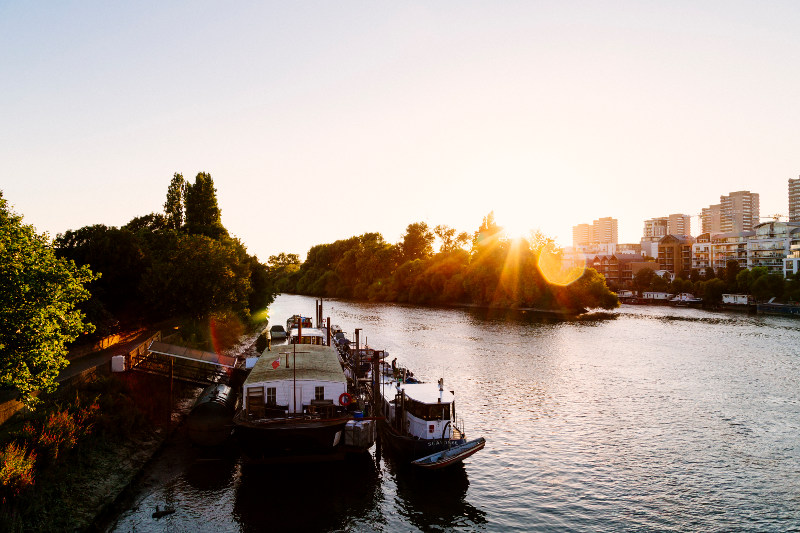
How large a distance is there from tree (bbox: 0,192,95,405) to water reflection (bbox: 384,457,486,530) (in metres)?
18.3

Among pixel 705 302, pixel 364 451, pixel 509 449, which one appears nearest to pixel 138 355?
pixel 364 451

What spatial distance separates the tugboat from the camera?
3109 centimetres

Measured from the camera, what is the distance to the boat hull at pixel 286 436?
30.5 meters

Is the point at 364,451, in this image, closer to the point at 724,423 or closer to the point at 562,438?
the point at 562,438

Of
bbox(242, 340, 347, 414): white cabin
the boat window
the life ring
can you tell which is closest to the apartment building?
the boat window

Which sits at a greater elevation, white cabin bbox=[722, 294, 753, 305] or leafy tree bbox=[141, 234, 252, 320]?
leafy tree bbox=[141, 234, 252, 320]

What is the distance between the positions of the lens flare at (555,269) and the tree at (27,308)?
12214cm

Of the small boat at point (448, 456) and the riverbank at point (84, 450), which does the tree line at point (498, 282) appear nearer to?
the riverbank at point (84, 450)

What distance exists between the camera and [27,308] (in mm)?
24781

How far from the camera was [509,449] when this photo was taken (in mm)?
37125

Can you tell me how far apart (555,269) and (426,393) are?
371ft

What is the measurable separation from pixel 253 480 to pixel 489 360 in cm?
4211

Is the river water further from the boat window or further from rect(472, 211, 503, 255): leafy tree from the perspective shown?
rect(472, 211, 503, 255): leafy tree

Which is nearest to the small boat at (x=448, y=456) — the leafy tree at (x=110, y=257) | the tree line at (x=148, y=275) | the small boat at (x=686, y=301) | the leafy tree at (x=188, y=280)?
the tree line at (x=148, y=275)
